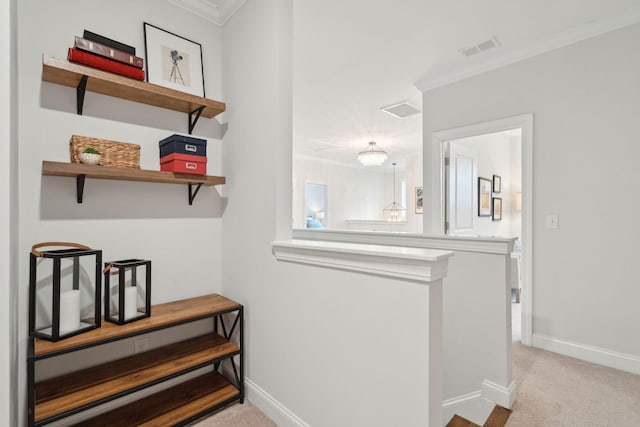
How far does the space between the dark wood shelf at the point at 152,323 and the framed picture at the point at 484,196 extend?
4.16 meters

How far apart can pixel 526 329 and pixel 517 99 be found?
2131 millimetres

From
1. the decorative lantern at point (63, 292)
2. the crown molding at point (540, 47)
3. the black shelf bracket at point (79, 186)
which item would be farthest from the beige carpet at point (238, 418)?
the crown molding at point (540, 47)

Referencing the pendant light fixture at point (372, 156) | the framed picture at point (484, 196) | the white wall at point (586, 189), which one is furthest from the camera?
the pendant light fixture at point (372, 156)

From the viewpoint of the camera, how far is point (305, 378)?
1523 millimetres

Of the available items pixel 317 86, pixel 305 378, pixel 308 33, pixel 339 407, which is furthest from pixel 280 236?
A: pixel 317 86

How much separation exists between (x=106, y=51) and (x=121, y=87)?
0.55 ft

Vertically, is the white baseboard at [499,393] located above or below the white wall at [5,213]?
below

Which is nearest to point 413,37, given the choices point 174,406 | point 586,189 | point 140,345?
point 586,189

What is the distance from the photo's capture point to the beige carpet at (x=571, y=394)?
1742 millimetres

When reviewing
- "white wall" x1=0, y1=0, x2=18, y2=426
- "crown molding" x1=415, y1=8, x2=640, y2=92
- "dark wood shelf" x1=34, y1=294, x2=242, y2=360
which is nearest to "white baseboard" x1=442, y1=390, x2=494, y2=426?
"dark wood shelf" x1=34, y1=294, x2=242, y2=360

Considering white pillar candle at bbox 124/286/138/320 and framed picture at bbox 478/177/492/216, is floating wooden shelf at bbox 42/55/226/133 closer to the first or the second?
white pillar candle at bbox 124/286/138/320

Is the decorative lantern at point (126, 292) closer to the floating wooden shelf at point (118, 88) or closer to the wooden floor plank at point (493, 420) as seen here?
the floating wooden shelf at point (118, 88)

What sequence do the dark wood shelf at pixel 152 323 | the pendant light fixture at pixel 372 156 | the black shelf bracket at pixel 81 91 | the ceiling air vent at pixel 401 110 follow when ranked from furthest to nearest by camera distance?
the pendant light fixture at pixel 372 156
the ceiling air vent at pixel 401 110
the black shelf bracket at pixel 81 91
the dark wood shelf at pixel 152 323

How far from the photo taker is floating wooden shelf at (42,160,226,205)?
1.37m
